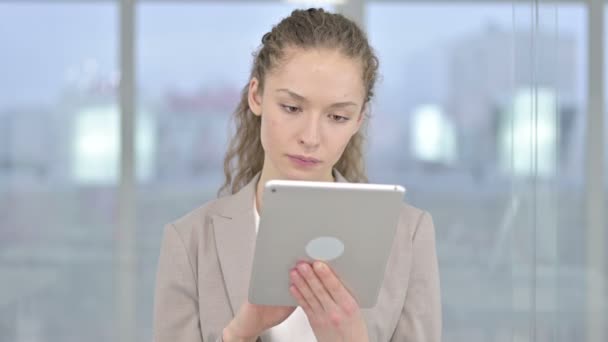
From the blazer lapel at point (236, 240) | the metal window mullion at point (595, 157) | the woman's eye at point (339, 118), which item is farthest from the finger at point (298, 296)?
the metal window mullion at point (595, 157)

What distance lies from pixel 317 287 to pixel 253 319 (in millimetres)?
140

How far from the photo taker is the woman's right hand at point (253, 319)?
56.2 inches

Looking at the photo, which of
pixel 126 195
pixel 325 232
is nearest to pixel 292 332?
pixel 325 232

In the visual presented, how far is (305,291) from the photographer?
1.36 meters

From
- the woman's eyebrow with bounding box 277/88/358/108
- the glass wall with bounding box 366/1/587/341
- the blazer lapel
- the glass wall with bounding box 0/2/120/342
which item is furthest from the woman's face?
the glass wall with bounding box 0/2/120/342

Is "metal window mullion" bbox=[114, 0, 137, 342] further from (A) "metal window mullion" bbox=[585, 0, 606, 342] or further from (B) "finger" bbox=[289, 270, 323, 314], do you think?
(B) "finger" bbox=[289, 270, 323, 314]

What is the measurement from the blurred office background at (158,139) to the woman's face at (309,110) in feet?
10.3

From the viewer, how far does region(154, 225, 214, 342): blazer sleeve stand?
62.4 inches

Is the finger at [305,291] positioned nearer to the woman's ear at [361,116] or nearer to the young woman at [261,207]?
the young woman at [261,207]

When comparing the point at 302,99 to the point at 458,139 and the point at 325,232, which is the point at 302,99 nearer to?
the point at 325,232

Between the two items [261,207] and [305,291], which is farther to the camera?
[261,207]

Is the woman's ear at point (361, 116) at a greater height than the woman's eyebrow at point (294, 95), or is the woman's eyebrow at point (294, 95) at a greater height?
the woman's eyebrow at point (294, 95)

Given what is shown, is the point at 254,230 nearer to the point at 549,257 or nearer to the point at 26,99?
the point at 549,257

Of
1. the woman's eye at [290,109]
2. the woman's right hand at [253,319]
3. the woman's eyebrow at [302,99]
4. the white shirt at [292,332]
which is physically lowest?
the white shirt at [292,332]
